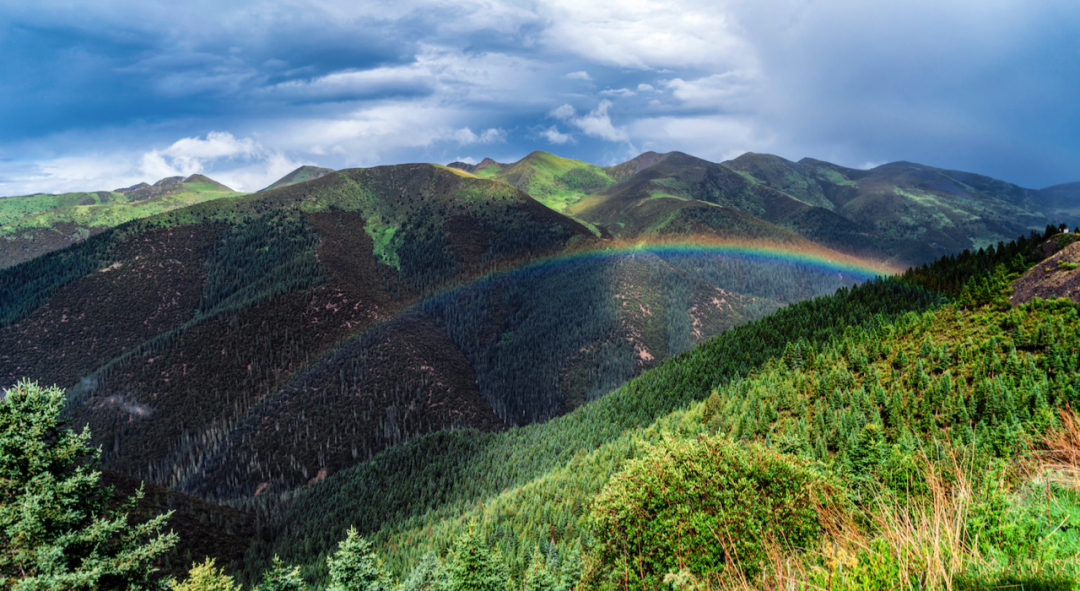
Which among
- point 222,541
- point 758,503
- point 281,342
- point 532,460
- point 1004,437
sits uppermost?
point 1004,437

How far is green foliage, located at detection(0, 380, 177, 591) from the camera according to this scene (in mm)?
21750

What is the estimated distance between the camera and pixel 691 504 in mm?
26703

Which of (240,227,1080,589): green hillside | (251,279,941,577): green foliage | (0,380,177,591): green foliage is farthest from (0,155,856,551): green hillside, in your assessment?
(0,380,177,591): green foliage

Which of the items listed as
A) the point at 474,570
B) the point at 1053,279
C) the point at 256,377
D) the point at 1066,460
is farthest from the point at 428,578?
the point at 256,377

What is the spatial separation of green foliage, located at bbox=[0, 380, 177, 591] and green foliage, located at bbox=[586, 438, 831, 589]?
2514cm

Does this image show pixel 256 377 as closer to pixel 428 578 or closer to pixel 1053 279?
pixel 428 578

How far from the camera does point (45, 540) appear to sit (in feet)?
73.7

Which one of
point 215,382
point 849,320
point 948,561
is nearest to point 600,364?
point 849,320

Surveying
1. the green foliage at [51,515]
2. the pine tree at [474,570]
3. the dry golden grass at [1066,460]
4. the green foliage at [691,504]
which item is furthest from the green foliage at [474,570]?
the dry golden grass at [1066,460]

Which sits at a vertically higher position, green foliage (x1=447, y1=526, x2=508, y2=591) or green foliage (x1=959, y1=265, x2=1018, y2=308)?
green foliage (x1=959, y1=265, x2=1018, y2=308)

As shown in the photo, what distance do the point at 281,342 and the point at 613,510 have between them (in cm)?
18191

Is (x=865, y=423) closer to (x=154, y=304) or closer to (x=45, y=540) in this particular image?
(x=45, y=540)

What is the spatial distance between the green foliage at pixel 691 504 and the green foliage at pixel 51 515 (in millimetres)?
25138

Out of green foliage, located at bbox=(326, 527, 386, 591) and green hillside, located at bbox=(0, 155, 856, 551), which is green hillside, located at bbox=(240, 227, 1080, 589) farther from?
green hillside, located at bbox=(0, 155, 856, 551)
